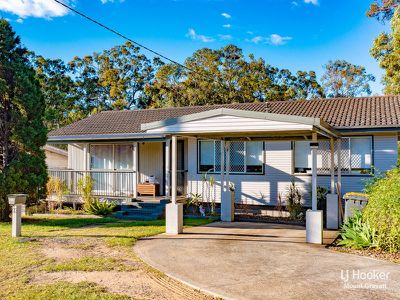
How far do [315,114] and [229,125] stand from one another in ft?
21.0

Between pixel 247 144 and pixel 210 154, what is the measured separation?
156 centimetres

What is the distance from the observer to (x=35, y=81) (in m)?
13.4

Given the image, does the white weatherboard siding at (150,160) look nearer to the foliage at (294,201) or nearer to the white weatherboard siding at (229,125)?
the foliage at (294,201)

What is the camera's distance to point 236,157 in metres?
15.4

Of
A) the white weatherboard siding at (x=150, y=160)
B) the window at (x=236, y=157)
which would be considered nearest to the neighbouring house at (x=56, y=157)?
the white weatherboard siding at (x=150, y=160)

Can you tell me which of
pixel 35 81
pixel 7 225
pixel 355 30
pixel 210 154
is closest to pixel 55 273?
pixel 7 225

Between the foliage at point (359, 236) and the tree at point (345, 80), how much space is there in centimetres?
3045

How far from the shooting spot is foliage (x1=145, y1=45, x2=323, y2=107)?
32.8 meters

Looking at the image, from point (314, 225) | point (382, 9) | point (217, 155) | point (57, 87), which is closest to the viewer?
point (314, 225)

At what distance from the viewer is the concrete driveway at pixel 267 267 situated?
5.71 metres

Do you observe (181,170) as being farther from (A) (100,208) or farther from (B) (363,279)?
(B) (363,279)

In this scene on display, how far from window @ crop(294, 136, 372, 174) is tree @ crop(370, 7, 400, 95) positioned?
7.65 metres

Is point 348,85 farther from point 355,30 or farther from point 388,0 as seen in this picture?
point 388,0

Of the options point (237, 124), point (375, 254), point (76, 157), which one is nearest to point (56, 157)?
point (76, 157)
